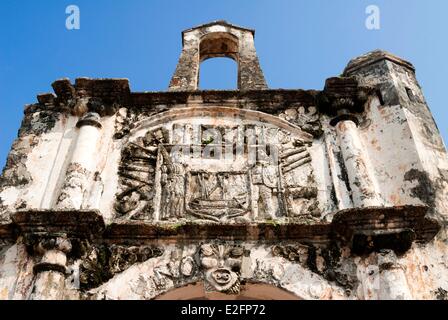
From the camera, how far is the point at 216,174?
22.8 feet

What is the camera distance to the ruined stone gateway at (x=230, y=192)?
5.87 metres

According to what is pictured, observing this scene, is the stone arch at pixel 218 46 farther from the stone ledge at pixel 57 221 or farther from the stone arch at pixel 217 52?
the stone ledge at pixel 57 221

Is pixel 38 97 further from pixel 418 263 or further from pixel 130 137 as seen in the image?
pixel 418 263

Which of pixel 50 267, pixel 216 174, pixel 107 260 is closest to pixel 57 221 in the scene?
pixel 50 267

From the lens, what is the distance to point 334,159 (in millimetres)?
7102

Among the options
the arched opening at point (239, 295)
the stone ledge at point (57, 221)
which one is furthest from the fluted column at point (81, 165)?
the arched opening at point (239, 295)

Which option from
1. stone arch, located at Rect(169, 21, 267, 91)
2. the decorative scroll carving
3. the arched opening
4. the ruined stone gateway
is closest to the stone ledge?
the ruined stone gateway

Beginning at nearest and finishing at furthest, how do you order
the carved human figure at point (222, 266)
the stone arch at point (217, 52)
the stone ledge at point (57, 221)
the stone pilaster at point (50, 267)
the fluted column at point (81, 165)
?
the stone pilaster at point (50, 267) → the carved human figure at point (222, 266) → the stone ledge at point (57, 221) → the fluted column at point (81, 165) → the stone arch at point (217, 52)

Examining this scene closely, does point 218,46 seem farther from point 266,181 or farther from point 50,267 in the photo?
point 50,267

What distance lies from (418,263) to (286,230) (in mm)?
1458

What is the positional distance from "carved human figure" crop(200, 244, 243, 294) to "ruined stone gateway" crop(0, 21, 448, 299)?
0.05 feet

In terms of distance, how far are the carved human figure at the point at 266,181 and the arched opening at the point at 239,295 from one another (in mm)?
892

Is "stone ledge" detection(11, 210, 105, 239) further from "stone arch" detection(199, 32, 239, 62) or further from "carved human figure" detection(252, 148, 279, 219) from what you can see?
"stone arch" detection(199, 32, 239, 62)
